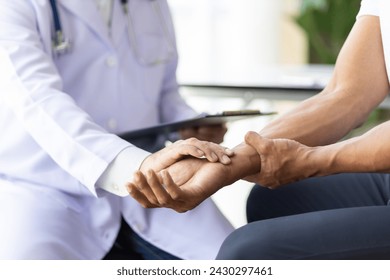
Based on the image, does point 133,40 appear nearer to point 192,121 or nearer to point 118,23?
point 118,23

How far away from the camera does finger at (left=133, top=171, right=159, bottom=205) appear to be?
1.15 m

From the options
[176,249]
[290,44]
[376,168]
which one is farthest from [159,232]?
[290,44]

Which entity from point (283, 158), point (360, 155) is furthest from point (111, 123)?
point (360, 155)

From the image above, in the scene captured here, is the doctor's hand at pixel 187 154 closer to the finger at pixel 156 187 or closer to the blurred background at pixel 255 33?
the finger at pixel 156 187

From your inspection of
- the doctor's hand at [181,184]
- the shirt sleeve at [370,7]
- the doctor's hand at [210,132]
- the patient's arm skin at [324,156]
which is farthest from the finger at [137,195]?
the shirt sleeve at [370,7]

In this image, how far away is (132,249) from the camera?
159 centimetres

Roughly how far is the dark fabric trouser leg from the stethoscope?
0.40 meters

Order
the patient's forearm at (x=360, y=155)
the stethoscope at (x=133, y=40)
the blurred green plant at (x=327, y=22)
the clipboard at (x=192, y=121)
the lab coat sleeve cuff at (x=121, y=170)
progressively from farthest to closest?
the blurred green plant at (x=327, y=22)
the stethoscope at (x=133, y=40)
the clipboard at (x=192, y=121)
the lab coat sleeve cuff at (x=121, y=170)
the patient's forearm at (x=360, y=155)

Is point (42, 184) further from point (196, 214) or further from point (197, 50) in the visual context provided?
point (197, 50)

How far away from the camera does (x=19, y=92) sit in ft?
4.56

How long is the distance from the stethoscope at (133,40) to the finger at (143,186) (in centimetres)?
50

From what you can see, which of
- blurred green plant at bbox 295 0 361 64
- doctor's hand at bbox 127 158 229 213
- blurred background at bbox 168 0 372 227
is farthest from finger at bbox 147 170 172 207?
blurred green plant at bbox 295 0 361 64

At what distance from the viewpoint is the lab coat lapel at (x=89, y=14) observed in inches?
61.3

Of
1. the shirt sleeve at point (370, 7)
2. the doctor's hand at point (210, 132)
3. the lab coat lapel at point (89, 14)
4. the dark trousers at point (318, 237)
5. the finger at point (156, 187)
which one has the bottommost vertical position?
the doctor's hand at point (210, 132)
